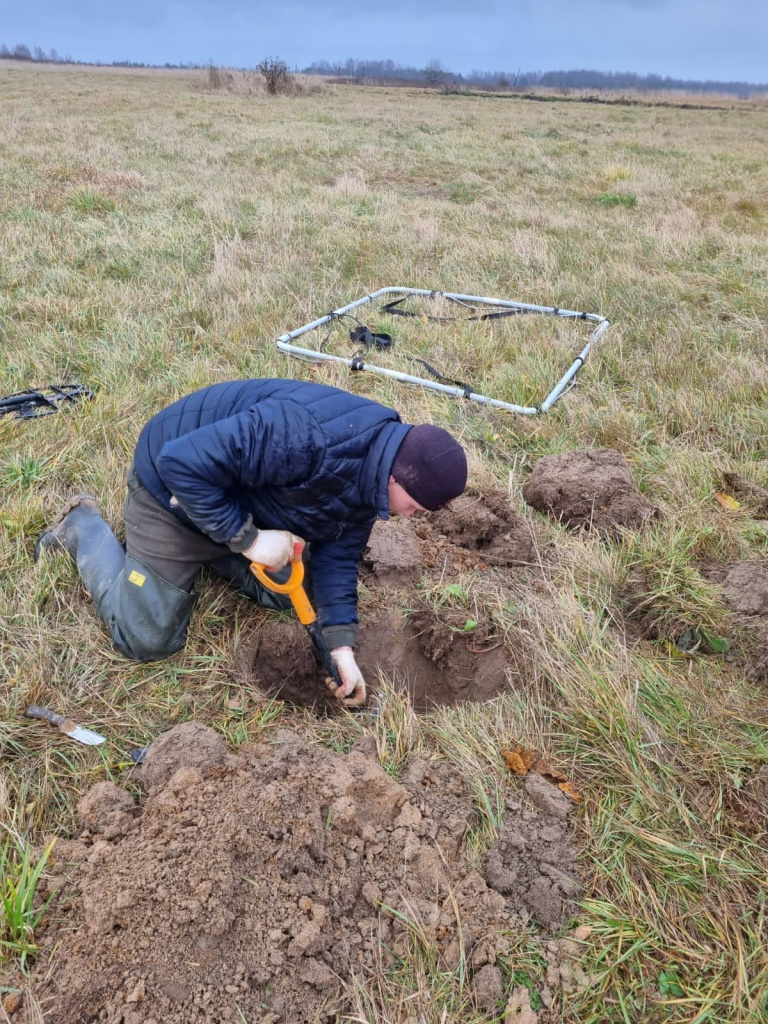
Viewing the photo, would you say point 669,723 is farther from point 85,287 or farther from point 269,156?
point 269,156

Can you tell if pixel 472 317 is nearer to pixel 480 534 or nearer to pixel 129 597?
pixel 480 534

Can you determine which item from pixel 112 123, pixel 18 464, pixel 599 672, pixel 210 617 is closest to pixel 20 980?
pixel 210 617

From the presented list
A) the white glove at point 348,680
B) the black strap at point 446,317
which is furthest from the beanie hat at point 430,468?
the black strap at point 446,317

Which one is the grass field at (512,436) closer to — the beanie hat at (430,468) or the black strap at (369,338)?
the black strap at (369,338)

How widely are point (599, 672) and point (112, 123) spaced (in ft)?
53.9

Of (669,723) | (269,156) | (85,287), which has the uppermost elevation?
(269,156)

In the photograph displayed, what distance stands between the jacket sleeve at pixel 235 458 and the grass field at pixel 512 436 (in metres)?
0.62

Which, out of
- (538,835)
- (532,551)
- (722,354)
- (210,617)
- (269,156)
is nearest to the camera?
(538,835)

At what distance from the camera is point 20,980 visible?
142 cm

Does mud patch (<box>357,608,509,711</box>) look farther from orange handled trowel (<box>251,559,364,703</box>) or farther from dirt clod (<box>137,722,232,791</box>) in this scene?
dirt clod (<box>137,722,232,791</box>)

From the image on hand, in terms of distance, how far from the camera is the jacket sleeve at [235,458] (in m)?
2.01

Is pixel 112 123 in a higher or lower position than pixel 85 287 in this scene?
higher

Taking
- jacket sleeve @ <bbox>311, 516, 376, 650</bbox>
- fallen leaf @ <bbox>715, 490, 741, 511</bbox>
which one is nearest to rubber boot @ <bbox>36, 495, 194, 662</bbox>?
jacket sleeve @ <bbox>311, 516, 376, 650</bbox>

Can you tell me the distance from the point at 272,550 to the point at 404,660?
0.80 metres
